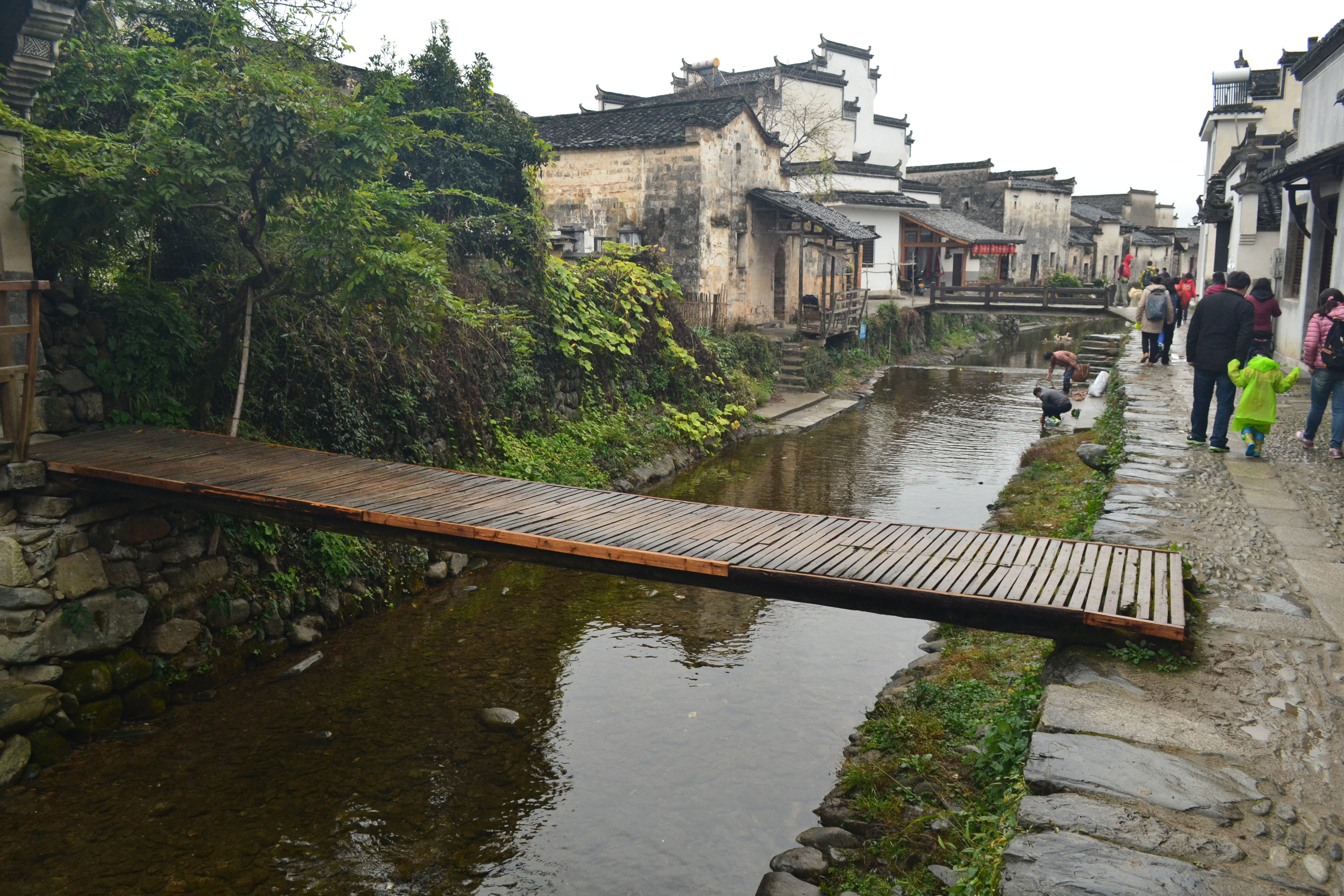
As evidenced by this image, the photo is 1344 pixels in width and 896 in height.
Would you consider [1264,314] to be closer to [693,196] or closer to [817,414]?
[817,414]

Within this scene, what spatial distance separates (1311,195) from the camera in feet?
48.8

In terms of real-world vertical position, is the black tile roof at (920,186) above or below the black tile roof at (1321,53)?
above

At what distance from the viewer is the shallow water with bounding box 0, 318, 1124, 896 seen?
5.30m

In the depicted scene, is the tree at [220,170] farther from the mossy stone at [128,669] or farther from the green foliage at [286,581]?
the mossy stone at [128,669]

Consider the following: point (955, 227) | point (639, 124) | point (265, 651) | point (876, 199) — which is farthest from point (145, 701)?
point (955, 227)

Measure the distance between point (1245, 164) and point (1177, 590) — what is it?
65.7ft

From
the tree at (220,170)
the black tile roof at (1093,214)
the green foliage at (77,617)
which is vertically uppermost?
the black tile roof at (1093,214)

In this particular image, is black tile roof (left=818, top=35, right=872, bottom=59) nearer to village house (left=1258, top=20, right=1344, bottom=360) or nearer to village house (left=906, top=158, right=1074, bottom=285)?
village house (left=906, top=158, right=1074, bottom=285)

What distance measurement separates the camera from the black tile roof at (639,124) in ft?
67.5

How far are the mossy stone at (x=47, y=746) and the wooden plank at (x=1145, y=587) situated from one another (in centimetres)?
690

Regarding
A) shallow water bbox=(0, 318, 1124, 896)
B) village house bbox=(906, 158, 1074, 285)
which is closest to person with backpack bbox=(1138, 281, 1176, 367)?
shallow water bbox=(0, 318, 1124, 896)

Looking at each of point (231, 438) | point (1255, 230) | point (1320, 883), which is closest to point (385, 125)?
point (231, 438)

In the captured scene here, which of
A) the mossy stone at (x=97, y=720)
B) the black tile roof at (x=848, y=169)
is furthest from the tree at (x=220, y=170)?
the black tile roof at (x=848, y=169)

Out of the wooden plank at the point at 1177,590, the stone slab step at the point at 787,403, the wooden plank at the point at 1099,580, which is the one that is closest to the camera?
the wooden plank at the point at 1177,590
